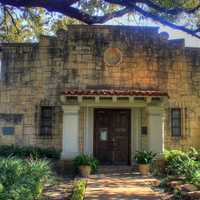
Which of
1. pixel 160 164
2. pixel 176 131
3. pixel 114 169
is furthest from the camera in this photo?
pixel 176 131

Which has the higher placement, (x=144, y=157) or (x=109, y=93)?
(x=109, y=93)

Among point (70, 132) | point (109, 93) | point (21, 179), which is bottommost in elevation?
point (21, 179)

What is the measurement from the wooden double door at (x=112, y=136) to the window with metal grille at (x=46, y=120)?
1.79 metres

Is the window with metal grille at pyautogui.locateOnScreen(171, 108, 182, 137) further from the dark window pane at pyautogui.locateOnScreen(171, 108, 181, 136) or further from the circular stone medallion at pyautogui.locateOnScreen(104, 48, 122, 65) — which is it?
the circular stone medallion at pyautogui.locateOnScreen(104, 48, 122, 65)

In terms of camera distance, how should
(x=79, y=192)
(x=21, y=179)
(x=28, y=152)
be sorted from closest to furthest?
(x=21, y=179) → (x=79, y=192) → (x=28, y=152)

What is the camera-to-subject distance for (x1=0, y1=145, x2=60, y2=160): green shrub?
1602 cm

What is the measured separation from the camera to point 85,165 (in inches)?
575

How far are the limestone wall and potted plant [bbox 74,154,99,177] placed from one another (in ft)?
7.06

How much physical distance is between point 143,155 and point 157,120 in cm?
148

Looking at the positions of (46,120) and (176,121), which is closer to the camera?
(46,120)

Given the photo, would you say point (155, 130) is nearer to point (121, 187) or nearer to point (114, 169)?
point (114, 169)

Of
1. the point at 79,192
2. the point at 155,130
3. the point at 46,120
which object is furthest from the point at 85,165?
the point at 79,192

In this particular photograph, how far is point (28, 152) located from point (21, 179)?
247 inches

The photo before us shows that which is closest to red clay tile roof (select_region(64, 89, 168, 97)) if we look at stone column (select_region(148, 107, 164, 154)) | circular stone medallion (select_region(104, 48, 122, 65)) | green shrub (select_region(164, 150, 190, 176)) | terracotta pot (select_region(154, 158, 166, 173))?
stone column (select_region(148, 107, 164, 154))
